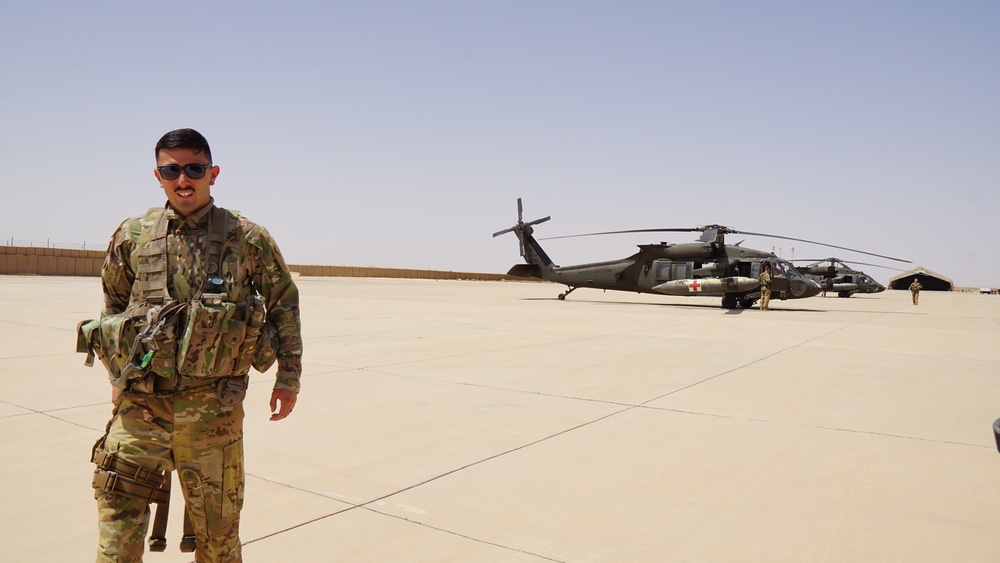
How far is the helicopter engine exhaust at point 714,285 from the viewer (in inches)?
936

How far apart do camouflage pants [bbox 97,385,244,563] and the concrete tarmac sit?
57 cm

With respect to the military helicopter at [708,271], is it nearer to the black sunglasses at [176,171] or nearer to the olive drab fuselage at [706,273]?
the olive drab fuselage at [706,273]

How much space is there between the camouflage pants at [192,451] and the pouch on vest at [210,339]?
0.12 metres

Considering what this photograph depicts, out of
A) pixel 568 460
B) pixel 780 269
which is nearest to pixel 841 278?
pixel 780 269

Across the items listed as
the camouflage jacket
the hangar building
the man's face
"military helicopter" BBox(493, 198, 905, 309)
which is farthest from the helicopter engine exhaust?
the hangar building

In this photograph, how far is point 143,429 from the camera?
8.66ft

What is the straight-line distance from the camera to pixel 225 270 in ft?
9.14

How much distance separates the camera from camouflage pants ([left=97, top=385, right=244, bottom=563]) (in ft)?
8.59

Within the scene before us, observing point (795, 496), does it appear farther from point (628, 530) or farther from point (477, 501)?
point (477, 501)

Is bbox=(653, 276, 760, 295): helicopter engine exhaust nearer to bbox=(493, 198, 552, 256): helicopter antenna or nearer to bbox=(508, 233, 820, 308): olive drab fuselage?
bbox=(508, 233, 820, 308): olive drab fuselage

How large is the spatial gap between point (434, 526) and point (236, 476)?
121 cm

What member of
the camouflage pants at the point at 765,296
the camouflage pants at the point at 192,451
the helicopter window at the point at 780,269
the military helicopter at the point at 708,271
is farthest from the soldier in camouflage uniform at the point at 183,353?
the helicopter window at the point at 780,269

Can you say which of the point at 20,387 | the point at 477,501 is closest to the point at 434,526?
the point at 477,501

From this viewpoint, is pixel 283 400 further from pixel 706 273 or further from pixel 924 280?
pixel 924 280
